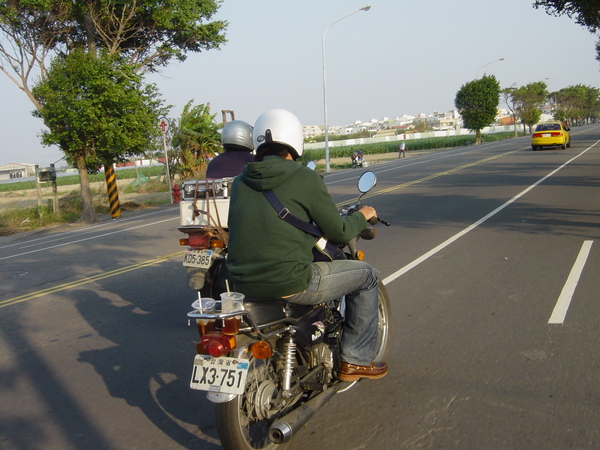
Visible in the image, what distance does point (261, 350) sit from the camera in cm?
299

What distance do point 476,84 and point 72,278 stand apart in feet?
221

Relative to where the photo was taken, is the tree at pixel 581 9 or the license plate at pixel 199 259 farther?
the tree at pixel 581 9

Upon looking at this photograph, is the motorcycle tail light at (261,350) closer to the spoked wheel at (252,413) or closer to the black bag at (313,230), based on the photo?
the spoked wheel at (252,413)

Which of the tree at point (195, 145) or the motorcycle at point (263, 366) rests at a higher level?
the tree at point (195, 145)

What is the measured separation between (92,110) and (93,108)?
0.09m

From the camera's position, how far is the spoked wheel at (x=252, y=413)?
9.56ft

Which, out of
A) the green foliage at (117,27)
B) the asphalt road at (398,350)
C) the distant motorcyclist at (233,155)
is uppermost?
the green foliage at (117,27)

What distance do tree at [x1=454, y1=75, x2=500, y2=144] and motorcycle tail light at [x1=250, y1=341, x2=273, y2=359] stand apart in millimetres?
67758

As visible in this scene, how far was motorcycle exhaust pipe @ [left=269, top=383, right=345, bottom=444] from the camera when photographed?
2988mm

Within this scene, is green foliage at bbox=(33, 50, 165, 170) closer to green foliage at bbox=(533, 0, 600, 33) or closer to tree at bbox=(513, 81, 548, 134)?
green foliage at bbox=(533, 0, 600, 33)

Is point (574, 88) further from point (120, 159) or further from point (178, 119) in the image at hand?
point (120, 159)

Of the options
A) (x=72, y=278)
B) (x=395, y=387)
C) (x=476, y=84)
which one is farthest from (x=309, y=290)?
(x=476, y=84)

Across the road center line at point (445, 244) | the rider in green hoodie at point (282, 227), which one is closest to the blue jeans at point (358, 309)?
the rider in green hoodie at point (282, 227)

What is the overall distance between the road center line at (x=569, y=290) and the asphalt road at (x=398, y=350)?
20 mm
